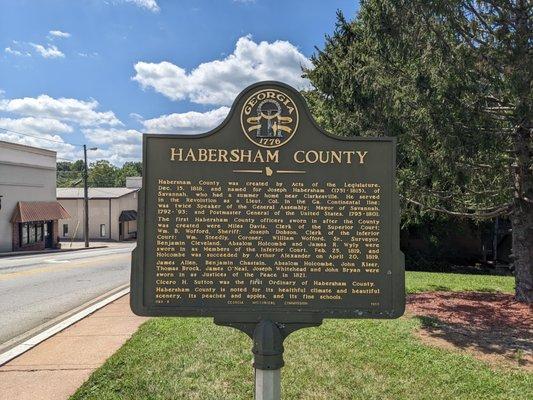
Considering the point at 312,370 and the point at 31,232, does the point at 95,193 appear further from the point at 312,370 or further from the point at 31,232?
the point at 312,370

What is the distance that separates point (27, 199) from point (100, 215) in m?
15.7

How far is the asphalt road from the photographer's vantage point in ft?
29.8

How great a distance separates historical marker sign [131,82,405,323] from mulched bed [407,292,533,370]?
3.53 meters

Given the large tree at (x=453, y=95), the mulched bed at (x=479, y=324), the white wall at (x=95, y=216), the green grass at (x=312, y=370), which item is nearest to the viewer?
the green grass at (x=312, y=370)

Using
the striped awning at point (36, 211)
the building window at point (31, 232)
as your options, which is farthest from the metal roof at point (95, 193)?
the building window at point (31, 232)

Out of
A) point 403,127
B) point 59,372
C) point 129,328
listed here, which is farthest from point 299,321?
point 403,127

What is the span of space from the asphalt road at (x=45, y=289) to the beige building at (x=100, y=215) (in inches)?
1186

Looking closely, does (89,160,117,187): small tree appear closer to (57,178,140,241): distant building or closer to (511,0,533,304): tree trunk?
(57,178,140,241): distant building

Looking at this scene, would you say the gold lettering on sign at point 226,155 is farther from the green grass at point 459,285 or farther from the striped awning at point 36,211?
the striped awning at point 36,211

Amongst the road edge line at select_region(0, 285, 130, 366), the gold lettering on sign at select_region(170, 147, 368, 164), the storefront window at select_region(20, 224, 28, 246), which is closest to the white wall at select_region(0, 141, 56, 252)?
the storefront window at select_region(20, 224, 28, 246)

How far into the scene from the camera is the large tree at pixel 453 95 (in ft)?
24.0

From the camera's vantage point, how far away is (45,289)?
13203mm

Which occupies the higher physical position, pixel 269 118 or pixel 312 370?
pixel 269 118

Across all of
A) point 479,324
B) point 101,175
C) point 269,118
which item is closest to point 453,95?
point 479,324
